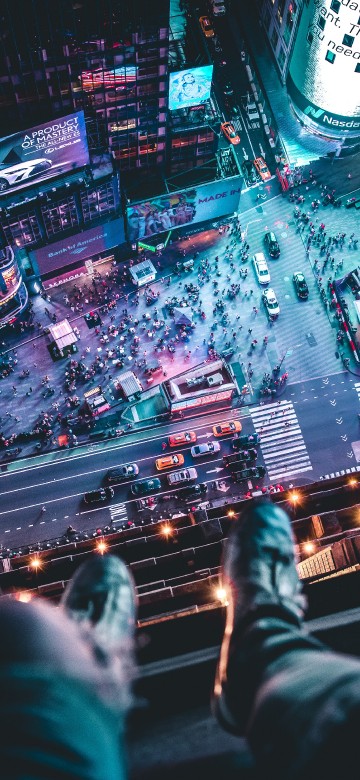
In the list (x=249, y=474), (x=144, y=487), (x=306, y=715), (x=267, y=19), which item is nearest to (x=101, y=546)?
(x=144, y=487)

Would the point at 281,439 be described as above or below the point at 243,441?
below

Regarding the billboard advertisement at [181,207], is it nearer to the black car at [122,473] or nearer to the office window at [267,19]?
the black car at [122,473]

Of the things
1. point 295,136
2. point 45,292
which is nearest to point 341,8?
point 295,136

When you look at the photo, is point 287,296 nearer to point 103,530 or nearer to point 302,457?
point 302,457

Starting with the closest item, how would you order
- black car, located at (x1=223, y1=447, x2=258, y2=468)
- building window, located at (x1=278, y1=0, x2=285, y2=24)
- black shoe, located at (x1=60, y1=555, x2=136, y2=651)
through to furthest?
black shoe, located at (x1=60, y1=555, x2=136, y2=651)
black car, located at (x1=223, y1=447, x2=258, y2=468)
building window, located at (x1=278, y1=0, x2=285, y2=24)

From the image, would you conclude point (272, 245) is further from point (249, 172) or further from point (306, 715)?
point (306, 715)

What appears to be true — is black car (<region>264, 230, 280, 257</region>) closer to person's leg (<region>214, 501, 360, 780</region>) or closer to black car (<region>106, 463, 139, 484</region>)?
black car (<region>106, 463, 139, 484</region>)

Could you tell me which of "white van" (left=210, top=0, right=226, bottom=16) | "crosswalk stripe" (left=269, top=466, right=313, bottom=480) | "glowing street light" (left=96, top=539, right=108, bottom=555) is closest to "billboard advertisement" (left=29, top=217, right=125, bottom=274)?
"crosswalk stripe" (left=269, top=466, right=313, bottom=480)
